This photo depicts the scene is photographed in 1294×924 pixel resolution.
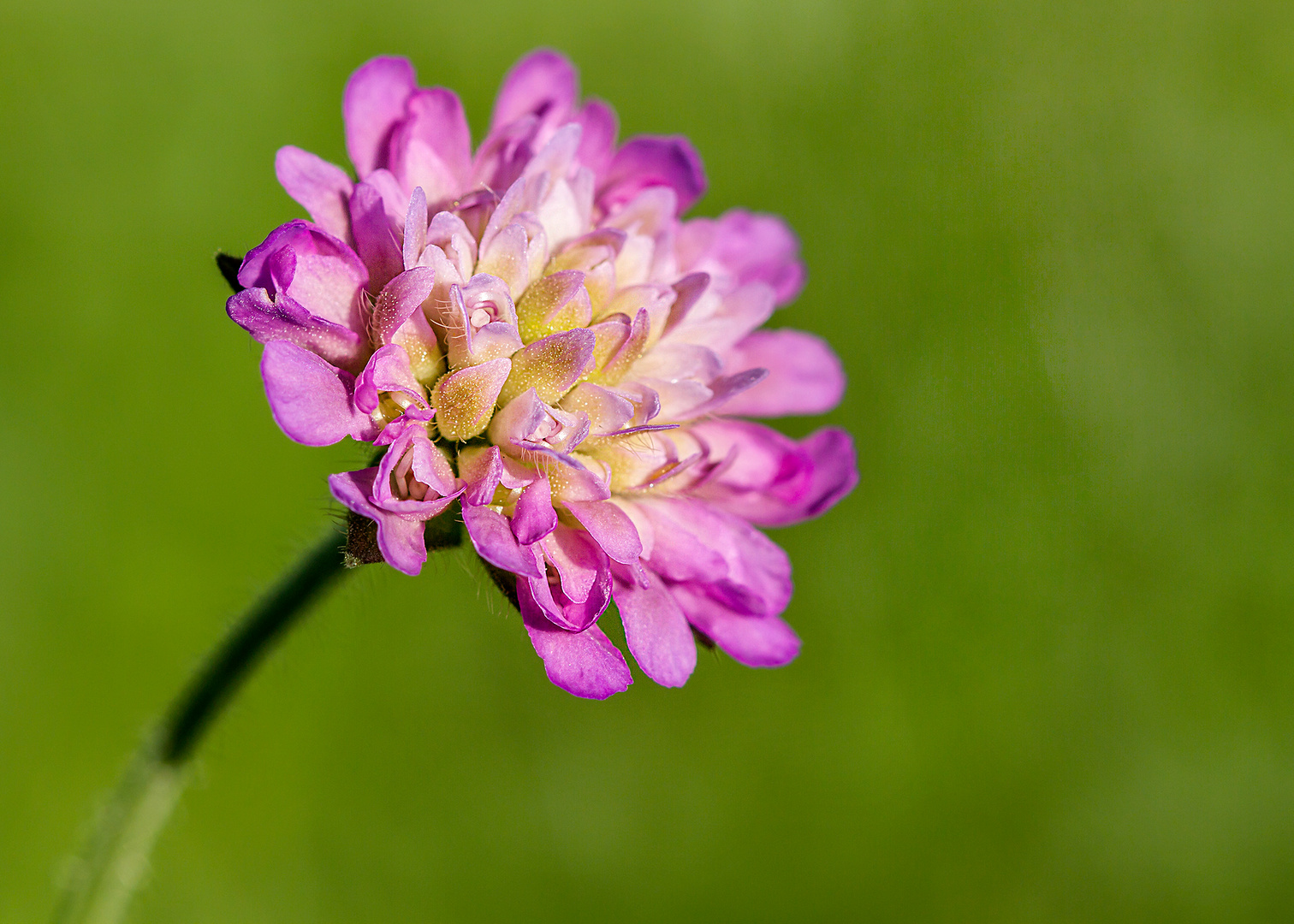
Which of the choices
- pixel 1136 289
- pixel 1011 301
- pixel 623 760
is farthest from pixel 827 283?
pixel 623 760

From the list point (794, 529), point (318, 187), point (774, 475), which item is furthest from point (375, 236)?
point (794, 529)

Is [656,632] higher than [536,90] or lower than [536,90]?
lower

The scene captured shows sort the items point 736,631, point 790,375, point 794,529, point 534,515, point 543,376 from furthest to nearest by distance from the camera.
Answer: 1. point 794,529
2. point 790,375
3. point 736,631
4. point 543,376
5. point 534,515

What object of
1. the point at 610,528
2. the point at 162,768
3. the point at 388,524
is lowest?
the point at 162,768

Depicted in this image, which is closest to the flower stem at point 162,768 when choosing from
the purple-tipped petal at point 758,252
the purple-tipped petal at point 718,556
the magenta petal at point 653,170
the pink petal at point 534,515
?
the pink petal at point 534,515

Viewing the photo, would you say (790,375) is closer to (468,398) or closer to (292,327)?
(468,398)

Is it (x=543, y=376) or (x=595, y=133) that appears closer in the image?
(x=543, y=376)
